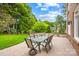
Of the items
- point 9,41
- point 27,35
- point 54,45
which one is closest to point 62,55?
Answer: point 54,45

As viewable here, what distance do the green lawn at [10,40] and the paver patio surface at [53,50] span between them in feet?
0.30

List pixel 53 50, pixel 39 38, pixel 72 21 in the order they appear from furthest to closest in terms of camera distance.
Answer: pixel 72 21, pixel 39 38, pixel 53 50

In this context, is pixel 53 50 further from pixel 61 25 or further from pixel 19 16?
pixel 19 16

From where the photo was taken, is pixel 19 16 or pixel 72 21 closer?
pixel 19 16

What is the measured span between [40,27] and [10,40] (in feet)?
2.54

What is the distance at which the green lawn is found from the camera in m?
4.90

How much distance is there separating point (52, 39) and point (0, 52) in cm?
126

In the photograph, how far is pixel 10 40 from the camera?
493 centimetres

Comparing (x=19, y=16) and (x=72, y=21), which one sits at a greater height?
(x=19, y=16)

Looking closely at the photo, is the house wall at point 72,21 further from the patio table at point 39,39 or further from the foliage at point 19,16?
the foliage at point 19,16

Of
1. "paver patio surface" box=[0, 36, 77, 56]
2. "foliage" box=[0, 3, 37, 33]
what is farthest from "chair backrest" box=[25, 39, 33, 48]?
"foliage" box=[0, 3, 37, 33]

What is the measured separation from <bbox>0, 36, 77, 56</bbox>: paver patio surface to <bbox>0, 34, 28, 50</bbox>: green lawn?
0.09m

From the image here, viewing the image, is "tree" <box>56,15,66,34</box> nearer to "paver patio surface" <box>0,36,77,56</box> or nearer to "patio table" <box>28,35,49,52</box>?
"paver patio surface" <box>0,36,77,56</box>

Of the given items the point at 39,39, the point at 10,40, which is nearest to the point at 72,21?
the point at 39,39
